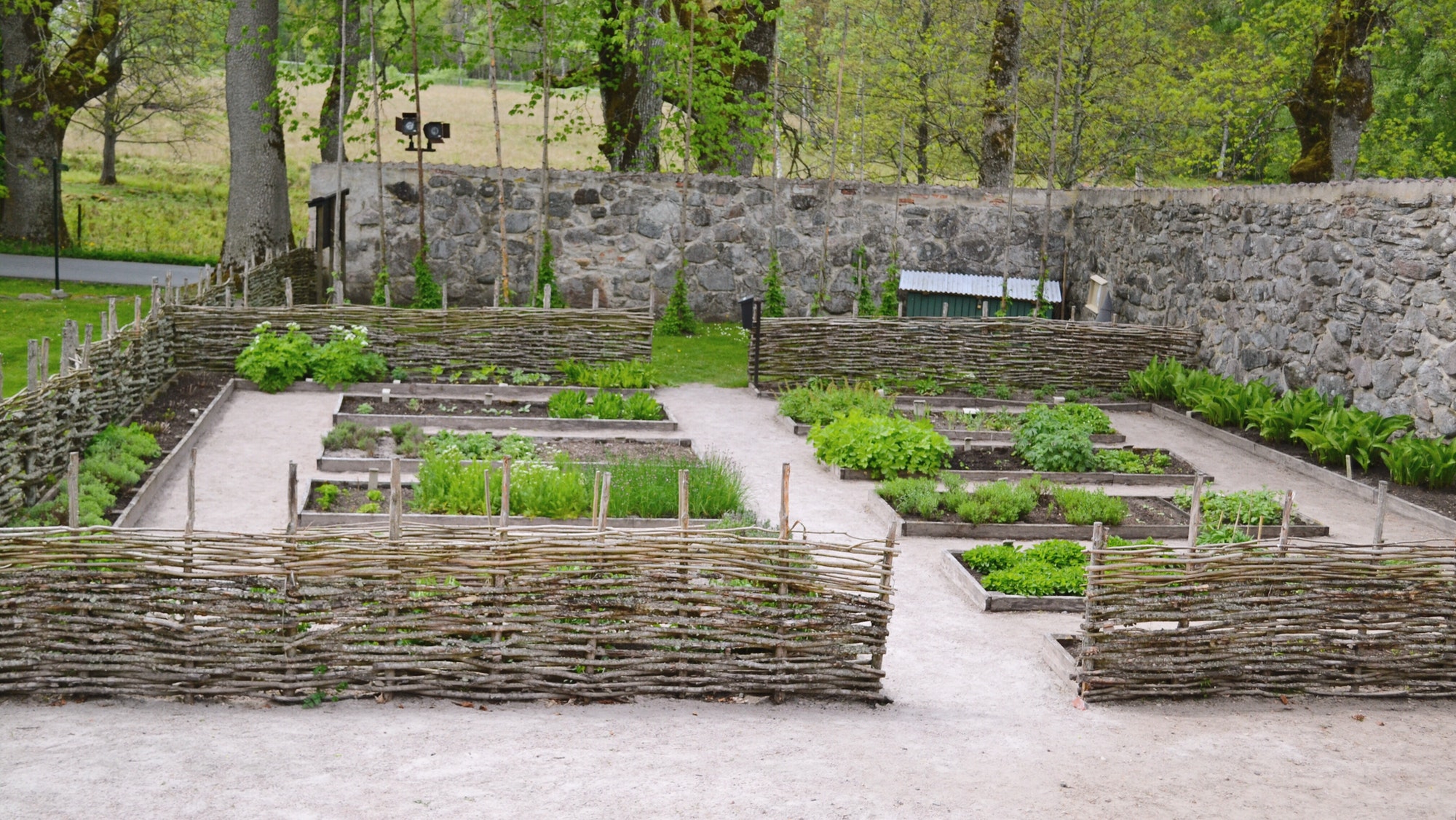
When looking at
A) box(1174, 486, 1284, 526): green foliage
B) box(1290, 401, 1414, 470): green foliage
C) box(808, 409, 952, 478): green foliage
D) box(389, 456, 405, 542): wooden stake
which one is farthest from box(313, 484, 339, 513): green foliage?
box(1290, 401, 1414, 470): green foliage

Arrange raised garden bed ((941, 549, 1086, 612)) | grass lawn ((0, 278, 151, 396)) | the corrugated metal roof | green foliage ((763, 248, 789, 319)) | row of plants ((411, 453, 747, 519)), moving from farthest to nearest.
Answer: the corrugated metal roof → green foliage ((763, 248, 789, 319)) → grass lawn ((0, 278, 151, 396)) → row of plants ((411, 453, 747, 519)) → raised garden bed ((941, 549, 1086, 612))

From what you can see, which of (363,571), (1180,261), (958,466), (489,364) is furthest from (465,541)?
(1180,261)

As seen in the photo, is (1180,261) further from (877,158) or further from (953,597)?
(877,158)

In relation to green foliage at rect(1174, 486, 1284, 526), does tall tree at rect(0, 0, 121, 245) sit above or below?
above

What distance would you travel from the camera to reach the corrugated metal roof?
20.0m

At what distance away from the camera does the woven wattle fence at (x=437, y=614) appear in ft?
20.0

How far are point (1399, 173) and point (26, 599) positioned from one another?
971 inches

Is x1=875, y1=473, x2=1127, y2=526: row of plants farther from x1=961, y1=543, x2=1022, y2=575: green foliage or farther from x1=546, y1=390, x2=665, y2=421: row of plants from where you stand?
x1=546, y1=390, x2=665, y2=421: row of plants

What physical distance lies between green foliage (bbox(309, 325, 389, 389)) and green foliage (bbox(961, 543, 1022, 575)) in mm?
7698

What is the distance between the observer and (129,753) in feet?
17.6

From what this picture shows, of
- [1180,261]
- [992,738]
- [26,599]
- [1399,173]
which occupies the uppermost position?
[1399,173]

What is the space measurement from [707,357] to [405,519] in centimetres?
895

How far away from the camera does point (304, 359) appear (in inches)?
569

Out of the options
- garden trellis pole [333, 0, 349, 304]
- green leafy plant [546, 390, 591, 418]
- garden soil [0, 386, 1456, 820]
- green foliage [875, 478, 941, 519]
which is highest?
garden trellis pole [333, 0, 349, 304]
